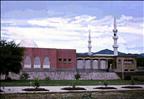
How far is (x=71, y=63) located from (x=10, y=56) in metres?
30.0

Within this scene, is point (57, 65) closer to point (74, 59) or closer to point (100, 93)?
point (74, 59)

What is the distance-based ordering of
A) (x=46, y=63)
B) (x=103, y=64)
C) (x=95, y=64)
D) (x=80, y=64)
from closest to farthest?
(x=46, y=63), (x=80, y=64), (x=95, y=64), (x=103, y=64)

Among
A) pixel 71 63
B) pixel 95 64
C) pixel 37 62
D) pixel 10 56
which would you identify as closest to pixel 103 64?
pixel 95 64

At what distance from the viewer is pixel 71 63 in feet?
257

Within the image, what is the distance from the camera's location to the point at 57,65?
76875 mm

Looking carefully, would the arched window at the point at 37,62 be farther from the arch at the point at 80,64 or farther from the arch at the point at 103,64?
the arch at the point at 103,64

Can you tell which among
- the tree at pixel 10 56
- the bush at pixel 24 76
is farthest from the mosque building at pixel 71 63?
the tree at pixel 10 56

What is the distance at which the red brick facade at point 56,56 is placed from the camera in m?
74.0

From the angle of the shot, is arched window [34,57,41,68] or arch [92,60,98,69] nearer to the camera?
arched window [34,57,41,68]

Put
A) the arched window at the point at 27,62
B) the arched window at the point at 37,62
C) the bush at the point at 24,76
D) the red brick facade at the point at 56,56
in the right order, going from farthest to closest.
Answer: the arched window at the point at 37,62 → the red brick facade at the point at 56,56 → the arched window at the point at 27,62 → the bush at the point at 24,76

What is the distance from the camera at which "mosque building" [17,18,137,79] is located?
65375 millimetres

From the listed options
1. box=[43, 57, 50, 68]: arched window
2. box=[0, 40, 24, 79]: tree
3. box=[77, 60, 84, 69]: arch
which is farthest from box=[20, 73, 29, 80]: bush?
box=[77, 60, 84, 69]: arch

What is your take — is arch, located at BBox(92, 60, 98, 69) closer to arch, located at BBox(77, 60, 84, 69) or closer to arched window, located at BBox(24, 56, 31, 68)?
arch, located at BBox(77, 60, 84, 69)

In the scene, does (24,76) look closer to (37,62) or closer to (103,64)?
(37,62)
